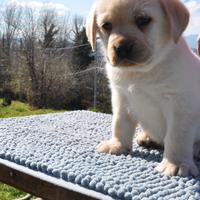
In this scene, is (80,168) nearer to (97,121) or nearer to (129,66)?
(129,66)

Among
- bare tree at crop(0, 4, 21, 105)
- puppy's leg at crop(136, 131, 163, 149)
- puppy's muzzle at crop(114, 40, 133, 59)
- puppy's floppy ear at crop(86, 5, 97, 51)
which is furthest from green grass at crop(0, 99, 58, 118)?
puppy's muzzle at crop(114, 40, 133, 59)

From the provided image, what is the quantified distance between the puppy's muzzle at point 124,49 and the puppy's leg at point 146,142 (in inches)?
16.4

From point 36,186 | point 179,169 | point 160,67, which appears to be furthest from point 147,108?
point 36,186

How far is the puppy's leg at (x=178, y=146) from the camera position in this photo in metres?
1.33

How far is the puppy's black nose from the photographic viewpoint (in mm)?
1356

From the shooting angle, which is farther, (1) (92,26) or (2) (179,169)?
(1) (92,26)

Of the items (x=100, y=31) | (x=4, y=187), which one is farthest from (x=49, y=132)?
(x=4, y=187)

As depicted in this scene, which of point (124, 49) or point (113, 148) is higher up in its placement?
point (124, 49)

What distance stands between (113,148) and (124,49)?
0.40 m

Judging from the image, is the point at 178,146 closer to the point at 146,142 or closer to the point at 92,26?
the point at 146,142

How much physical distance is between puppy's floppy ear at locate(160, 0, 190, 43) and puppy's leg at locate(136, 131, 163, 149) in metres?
0.45

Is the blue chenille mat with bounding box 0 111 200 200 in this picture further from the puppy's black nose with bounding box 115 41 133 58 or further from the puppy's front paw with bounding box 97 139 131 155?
the puppy's black nose with bounding box 115 41 133 58

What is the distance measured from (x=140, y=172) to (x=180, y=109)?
23 centimetres

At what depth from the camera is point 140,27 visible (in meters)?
1.41
